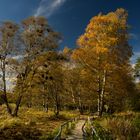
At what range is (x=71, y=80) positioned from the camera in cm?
5156

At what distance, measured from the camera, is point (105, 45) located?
3128cm

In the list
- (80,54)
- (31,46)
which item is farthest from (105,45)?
A: (31,46)

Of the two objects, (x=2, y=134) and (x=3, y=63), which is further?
(x=3, y=63)

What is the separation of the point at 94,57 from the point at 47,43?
5.82 m

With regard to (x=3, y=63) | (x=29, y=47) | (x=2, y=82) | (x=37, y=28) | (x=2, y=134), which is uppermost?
(x=37, y=28)

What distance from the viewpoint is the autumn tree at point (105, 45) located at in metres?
31.3

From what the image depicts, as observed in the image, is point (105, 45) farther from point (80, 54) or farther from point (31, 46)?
point (31, 46)

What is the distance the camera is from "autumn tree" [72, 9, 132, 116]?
31.3m

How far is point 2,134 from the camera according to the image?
20.2 meters

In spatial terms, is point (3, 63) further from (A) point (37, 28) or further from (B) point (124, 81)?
(B) point (124, 81)

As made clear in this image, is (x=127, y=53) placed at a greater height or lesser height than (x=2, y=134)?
greater

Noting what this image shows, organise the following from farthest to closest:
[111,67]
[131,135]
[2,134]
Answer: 1. [111,67]
2. [2,134]
3. [131,135]

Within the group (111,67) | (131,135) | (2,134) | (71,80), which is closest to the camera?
(131,135)

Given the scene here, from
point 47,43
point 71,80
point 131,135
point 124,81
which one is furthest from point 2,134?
point 71,80
